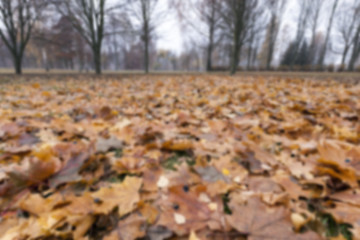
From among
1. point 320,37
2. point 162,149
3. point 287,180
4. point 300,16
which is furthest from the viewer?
point 320,37

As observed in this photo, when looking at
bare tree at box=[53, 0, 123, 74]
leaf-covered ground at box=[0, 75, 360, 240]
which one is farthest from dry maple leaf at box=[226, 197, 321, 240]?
bare tree at box=[53, 0, 123, 74]

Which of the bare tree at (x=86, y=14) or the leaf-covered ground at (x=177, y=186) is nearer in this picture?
the leaf-covered ground at (x=177, y=186)

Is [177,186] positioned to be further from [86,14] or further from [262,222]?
[86,14]

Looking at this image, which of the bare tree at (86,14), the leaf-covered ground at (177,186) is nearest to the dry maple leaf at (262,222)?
the leaf-covered ground at (177,186)

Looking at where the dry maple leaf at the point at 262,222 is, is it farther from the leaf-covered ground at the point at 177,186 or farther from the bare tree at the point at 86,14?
the bare tree at the point at 86,14

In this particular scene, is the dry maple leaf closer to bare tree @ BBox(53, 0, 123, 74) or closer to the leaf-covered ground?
the leaf-covered ground

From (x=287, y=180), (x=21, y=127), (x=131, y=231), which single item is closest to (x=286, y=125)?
(x=287, y=180)

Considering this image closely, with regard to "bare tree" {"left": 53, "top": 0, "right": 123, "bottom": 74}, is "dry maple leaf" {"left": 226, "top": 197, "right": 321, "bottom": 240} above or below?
below

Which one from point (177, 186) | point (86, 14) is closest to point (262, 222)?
point (177, 186)

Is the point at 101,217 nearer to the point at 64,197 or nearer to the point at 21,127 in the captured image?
the point at 64,197

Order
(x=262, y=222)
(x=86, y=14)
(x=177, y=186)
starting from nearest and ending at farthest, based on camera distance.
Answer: (x=262, y=222)
(x=177, y=186)
(x=86, y=14)

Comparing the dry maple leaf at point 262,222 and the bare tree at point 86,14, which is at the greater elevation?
the bare tree at point 86,14

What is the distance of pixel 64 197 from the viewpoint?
29.9 inches

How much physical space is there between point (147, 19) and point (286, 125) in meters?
19.5
